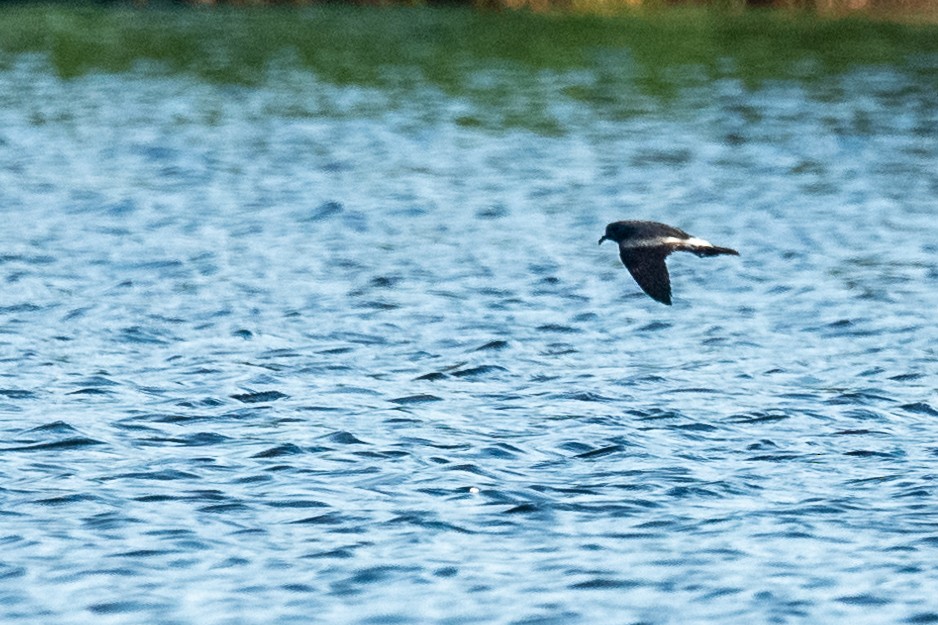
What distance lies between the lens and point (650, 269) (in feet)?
38.9

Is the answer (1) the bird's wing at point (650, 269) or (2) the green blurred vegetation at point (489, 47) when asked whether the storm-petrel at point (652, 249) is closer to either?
(1) the bird's wing at point (650, 269)

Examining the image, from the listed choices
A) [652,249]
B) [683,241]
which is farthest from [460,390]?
[683,241]

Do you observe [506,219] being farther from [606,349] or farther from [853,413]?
[853,413]

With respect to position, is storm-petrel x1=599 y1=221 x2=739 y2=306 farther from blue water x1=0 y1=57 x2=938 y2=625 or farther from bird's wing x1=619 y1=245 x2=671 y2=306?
blue water x1=0 y1=57 x2=938 y2=625

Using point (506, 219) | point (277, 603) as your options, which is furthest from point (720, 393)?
point (506, 219)

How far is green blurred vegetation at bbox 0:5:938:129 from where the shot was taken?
3325 centimetres

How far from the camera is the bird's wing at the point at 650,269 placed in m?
11.5

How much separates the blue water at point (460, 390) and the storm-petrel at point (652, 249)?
99 centimetres

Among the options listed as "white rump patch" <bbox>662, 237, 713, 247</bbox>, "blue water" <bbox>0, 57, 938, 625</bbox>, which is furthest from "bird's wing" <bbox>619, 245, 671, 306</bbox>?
"blue water" <bbox>0, 57, 938, 625</bbox>

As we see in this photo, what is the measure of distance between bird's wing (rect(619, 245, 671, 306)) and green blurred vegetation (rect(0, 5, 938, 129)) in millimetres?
17075

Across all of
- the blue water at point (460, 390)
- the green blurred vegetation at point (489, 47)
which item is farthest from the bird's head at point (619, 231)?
the green blurred vegetation at point (489, 47)

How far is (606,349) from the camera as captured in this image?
14180 millimetres

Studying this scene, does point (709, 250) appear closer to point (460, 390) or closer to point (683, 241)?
point (683, 241)

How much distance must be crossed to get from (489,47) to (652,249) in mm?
24876
